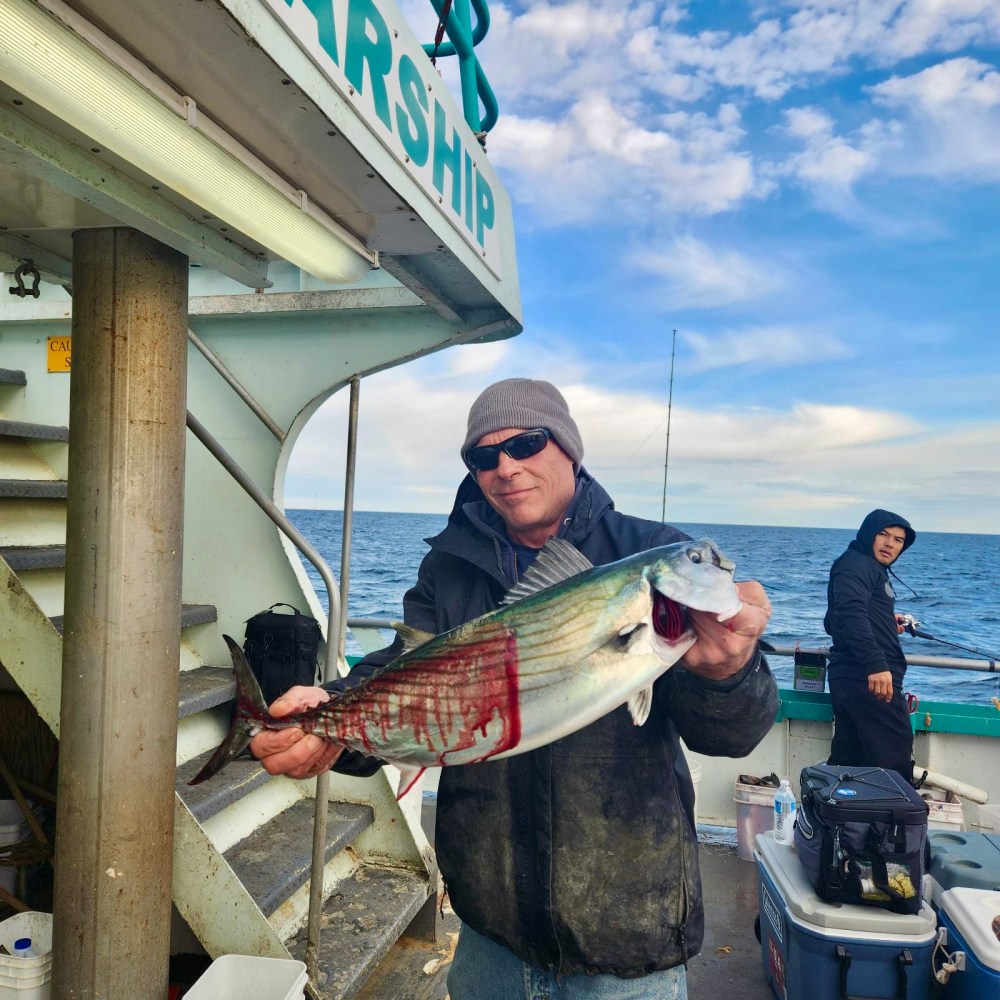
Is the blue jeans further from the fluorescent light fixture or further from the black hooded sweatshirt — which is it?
the black hooded sweatshirt

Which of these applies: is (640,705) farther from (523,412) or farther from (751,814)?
(751,814)

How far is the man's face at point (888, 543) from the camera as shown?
623 centimetres

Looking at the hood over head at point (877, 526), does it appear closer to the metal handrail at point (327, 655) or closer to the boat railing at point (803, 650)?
the boat railing at point (803, 650)

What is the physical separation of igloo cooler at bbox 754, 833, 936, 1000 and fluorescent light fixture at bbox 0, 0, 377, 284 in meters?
3.61

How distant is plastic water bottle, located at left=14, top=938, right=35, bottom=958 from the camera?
3146 mm

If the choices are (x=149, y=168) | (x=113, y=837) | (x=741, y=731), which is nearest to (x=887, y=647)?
(x=741, y=731)

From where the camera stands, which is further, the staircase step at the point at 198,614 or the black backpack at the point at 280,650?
the staircase step at the point at 198,614

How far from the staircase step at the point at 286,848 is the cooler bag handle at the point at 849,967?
8.29ft

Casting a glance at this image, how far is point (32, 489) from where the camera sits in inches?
169

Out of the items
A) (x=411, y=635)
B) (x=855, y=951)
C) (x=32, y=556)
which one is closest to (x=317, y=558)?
(x=32, y=556)

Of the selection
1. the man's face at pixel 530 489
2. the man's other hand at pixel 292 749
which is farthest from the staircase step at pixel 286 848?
the man's face at pixel 530 489

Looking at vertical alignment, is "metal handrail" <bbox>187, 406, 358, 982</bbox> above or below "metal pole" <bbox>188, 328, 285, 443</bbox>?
below

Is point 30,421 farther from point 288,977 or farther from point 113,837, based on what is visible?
point 288,977

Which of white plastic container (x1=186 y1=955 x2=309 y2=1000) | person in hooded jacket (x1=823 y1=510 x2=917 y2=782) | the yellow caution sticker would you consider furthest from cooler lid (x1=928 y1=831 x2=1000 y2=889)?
the yellow caution sticker
